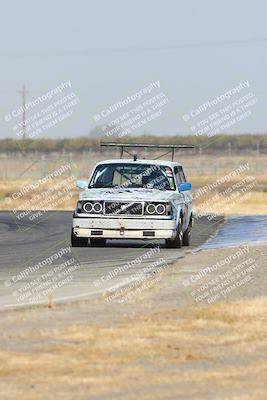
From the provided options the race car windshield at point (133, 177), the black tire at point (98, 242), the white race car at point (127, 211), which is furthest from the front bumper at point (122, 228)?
the race car windshield at point (133, 177)

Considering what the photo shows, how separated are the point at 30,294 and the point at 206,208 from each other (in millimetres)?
32620

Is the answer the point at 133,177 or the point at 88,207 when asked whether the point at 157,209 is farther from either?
the point at 133,177

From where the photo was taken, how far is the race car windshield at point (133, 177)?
81.9ft

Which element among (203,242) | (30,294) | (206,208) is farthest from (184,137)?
(30,294)

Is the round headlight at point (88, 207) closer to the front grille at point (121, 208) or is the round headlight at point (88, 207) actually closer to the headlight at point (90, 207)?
the headlight at point (90, 207)

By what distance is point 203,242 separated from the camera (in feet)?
87.8

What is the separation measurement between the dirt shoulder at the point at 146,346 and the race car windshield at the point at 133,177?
27.1ft

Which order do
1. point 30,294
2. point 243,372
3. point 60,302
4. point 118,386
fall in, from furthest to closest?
point 30,294 → point 60,302 → point 243,372 → point 118,386

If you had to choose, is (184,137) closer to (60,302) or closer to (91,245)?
(91,245)

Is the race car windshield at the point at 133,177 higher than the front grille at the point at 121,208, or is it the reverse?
the race car windshield at the point at 133,177

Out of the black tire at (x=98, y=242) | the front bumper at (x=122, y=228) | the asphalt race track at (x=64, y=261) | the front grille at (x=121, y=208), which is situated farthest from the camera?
the black tire at (x=98, y=242)

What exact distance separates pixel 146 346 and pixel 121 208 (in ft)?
41.1

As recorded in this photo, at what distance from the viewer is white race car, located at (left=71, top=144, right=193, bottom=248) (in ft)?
77.4

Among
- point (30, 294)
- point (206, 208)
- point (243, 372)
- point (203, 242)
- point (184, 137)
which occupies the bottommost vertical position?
point (184, 137)
